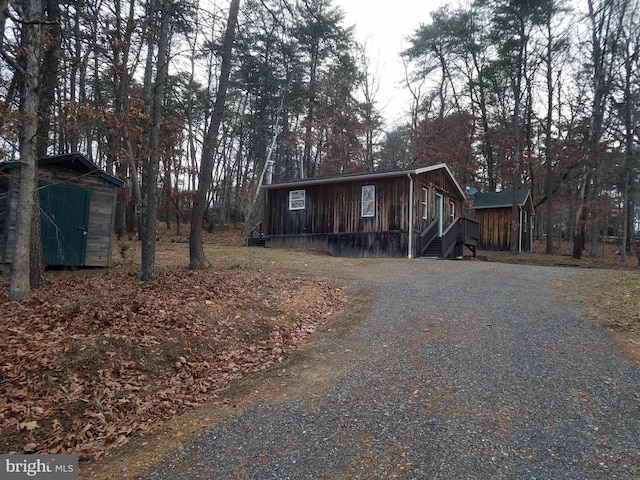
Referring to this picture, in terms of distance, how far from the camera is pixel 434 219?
17688 mm

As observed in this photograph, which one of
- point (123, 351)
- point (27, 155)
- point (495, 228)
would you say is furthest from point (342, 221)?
point (123, 351)

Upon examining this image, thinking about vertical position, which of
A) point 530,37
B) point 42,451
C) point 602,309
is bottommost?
point 42,451

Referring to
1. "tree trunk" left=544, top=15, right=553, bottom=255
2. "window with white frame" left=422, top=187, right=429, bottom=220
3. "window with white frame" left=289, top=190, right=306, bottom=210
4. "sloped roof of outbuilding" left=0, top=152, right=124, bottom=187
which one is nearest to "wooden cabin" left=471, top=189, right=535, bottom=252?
"tree trunk" left=544, top=15, right=553, bottom=255

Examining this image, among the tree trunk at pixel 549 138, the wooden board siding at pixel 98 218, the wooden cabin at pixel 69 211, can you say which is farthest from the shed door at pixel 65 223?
the tree trunk at pixel 549 138

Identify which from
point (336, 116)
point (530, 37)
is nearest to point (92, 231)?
point (336, 116)

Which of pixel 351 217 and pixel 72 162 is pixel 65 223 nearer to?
pixel 72 162

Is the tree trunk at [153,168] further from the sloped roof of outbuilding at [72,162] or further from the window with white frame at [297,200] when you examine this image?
the window with white frame at [297,200]

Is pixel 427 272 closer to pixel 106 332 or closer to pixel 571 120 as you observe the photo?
pixel 106 332

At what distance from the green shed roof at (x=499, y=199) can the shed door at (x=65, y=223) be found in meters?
22.4

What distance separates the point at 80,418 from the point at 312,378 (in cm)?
223

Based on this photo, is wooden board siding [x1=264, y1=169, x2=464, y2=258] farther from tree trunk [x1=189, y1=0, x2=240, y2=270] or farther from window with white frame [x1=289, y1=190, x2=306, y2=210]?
tree trunk [x1=189, y1=0, x2=240, y2=270]

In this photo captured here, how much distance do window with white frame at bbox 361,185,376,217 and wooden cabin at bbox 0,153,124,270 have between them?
9.57 metres

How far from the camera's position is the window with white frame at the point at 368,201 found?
16234mm

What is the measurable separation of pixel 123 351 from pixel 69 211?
740 centimetres
